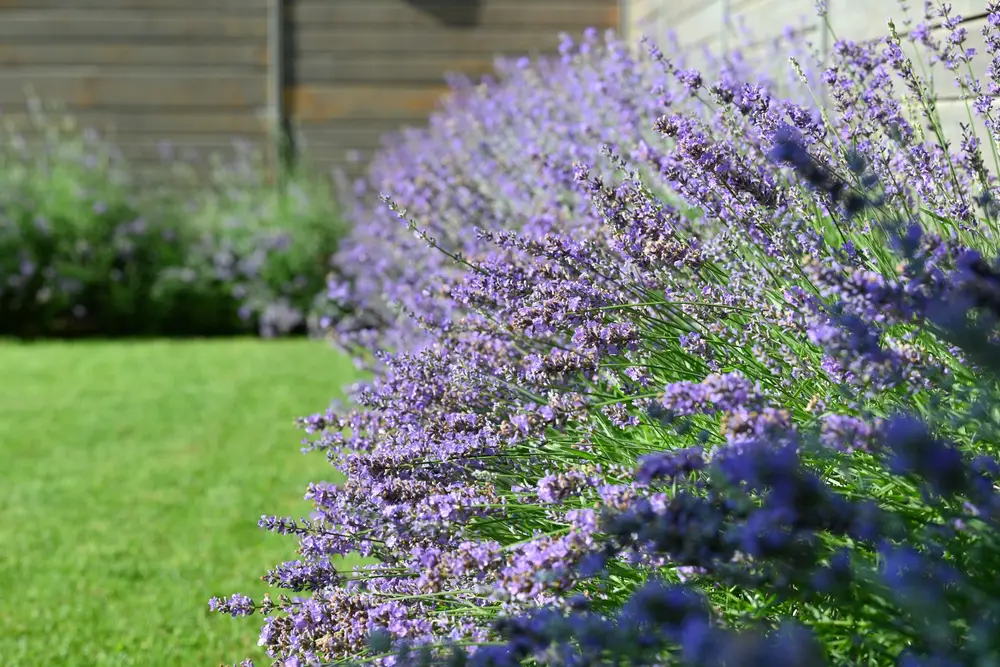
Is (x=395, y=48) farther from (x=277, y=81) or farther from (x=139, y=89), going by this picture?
(x=139, y=89)

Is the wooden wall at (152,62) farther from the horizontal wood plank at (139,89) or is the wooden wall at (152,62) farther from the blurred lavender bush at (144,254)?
the blurred lavender bush at (144,254)

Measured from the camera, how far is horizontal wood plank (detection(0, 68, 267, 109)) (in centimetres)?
843

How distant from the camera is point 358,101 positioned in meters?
8.43

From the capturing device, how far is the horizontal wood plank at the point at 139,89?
8.43 m

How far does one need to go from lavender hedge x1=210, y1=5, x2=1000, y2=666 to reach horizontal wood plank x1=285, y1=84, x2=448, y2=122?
6193 millimetres

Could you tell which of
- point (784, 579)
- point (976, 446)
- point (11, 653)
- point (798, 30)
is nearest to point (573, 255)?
point (976, 446)

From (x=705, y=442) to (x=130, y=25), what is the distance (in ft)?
26.2

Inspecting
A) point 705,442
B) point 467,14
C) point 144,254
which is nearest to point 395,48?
point 467,14

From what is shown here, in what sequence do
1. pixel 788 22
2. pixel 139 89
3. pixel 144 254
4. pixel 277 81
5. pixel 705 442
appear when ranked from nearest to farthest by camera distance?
1. pixel 705 442
2. pixel 788 22
3. pixel 144 254
4. pixel 277 81
5. pixel 139 89

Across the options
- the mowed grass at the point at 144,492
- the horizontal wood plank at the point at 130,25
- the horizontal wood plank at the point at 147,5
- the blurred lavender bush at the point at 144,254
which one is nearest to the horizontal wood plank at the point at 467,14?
the horizontal wood plank at the point at 147,5

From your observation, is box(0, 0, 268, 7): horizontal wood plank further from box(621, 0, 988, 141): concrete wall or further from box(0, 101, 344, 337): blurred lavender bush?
box(621, 0, 988, 141): concrete wall

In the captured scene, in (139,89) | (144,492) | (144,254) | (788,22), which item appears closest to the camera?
(144,492)

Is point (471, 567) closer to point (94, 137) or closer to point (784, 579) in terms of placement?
point (784, 579)

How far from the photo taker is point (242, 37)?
8414mm
